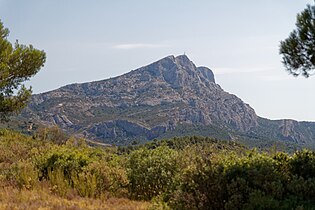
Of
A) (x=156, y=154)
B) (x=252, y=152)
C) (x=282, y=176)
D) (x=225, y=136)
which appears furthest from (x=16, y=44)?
(x=225, y=136)

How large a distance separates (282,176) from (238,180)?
88 cm

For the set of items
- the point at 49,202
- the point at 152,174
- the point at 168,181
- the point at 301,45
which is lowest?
the point at 49,202

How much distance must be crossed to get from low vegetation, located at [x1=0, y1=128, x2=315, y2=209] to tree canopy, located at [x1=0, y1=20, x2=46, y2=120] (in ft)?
20.9

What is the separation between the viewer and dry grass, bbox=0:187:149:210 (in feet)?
21.3

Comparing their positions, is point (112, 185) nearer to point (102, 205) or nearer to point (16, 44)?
point (102, 205)

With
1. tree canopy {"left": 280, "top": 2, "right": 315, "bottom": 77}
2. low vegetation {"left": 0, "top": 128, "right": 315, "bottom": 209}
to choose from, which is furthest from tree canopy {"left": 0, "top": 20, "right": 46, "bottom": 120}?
tree canopy {"left": 280, "top": 2, "right": 315, "bottom": 77}

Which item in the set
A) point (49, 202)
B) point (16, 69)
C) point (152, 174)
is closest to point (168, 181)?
point (152, 174)

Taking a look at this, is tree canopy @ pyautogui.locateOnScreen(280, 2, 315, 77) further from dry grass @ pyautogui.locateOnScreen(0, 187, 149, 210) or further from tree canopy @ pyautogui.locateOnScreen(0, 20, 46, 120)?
tree canopy @ pyautogui.locateOnScreen(0, 20, 46, 120)

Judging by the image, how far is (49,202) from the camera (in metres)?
6.86

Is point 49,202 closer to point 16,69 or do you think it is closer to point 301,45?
point 301,45

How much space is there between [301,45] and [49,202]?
579cm

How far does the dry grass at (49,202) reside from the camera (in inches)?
256

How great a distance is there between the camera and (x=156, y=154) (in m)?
9.09

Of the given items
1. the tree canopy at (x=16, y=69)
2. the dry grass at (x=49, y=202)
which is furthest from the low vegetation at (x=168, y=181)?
the tree canopy at (x=16, y=69)
